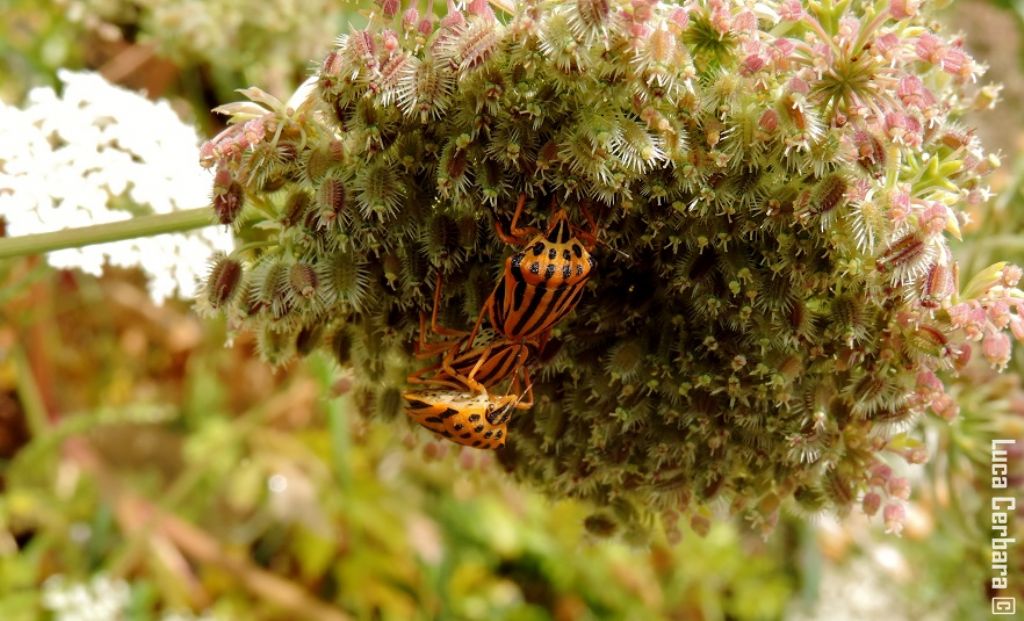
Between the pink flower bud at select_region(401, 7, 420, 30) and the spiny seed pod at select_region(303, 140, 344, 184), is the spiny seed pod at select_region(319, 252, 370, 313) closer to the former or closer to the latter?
the spiny seed pod at select_region(303, 140, 344, 184)

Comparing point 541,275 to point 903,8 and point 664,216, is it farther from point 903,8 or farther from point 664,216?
point 903,8

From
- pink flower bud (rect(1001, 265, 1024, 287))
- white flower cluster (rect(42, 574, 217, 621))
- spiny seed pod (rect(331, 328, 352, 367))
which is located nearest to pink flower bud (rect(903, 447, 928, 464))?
pink flower bud (rect(1001, 265, 1024, 287))

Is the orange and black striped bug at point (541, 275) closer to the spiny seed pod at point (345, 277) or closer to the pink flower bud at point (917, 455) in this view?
the spiny seed pod at point (345, 277)

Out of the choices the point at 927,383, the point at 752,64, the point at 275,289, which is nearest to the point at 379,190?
the point at 275,289

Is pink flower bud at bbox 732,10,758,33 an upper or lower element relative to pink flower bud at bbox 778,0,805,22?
lower

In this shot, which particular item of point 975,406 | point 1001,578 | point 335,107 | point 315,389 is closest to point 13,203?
point 335,107

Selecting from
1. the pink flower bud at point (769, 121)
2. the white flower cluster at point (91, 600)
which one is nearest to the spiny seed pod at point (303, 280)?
the pink flower bud at point (769, 121)
